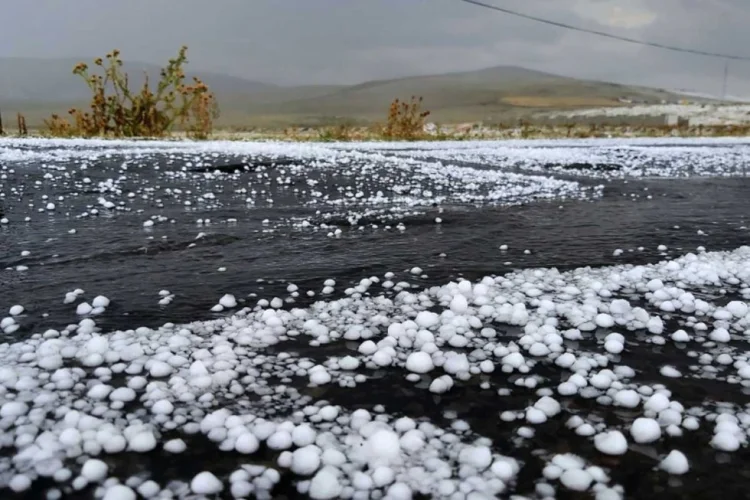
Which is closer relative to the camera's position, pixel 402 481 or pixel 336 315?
pixel 402 481

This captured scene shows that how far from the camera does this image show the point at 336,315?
318 cm

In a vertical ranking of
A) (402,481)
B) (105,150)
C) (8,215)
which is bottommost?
(402,481)

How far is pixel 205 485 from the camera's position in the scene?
1688 millimetres

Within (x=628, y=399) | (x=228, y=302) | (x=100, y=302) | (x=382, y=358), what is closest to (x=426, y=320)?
(x=382, y=358)

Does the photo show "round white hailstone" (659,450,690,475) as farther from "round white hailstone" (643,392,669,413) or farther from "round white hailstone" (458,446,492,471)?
"round white hailstone" (458,446,492,471)

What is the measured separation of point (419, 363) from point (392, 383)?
0.55 feet

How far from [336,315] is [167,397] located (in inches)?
45.0

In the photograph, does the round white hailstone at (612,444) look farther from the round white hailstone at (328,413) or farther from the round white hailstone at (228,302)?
the round white hailstone at (228,302)

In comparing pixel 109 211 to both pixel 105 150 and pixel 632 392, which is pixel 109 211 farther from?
pixel 632 392

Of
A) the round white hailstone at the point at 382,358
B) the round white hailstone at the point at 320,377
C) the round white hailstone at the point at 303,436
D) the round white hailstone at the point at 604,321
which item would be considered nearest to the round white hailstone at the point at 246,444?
the round white hailstone at the point at 303,436

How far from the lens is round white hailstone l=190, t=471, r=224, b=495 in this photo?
1685 mm

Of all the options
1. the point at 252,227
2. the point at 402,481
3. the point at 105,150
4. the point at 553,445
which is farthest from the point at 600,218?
the point at 105,150

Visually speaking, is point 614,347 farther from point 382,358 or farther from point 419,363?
point 382,358

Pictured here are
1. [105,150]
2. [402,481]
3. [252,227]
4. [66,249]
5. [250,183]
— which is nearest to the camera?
[402,481]
